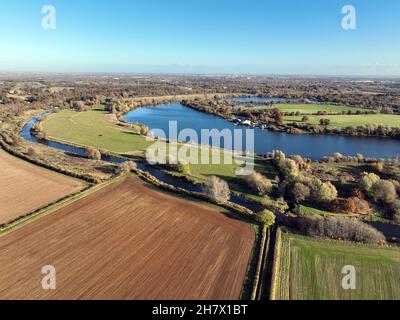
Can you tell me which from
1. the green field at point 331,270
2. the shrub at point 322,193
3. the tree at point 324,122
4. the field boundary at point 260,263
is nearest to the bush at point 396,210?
the shrub at point 322,193

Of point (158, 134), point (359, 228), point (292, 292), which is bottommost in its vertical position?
point (292, 292)

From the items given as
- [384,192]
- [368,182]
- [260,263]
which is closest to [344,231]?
[260,263]

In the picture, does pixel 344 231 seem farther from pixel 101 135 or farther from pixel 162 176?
pixel 101 135

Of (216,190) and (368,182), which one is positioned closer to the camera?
(216,190)

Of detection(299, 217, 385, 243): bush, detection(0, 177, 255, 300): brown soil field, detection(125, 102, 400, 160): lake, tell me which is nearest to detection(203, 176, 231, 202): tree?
detection(0, 177, 255, 300): brown soil field

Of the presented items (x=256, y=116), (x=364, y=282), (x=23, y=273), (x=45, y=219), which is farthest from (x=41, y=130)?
(x=364, y=282)
